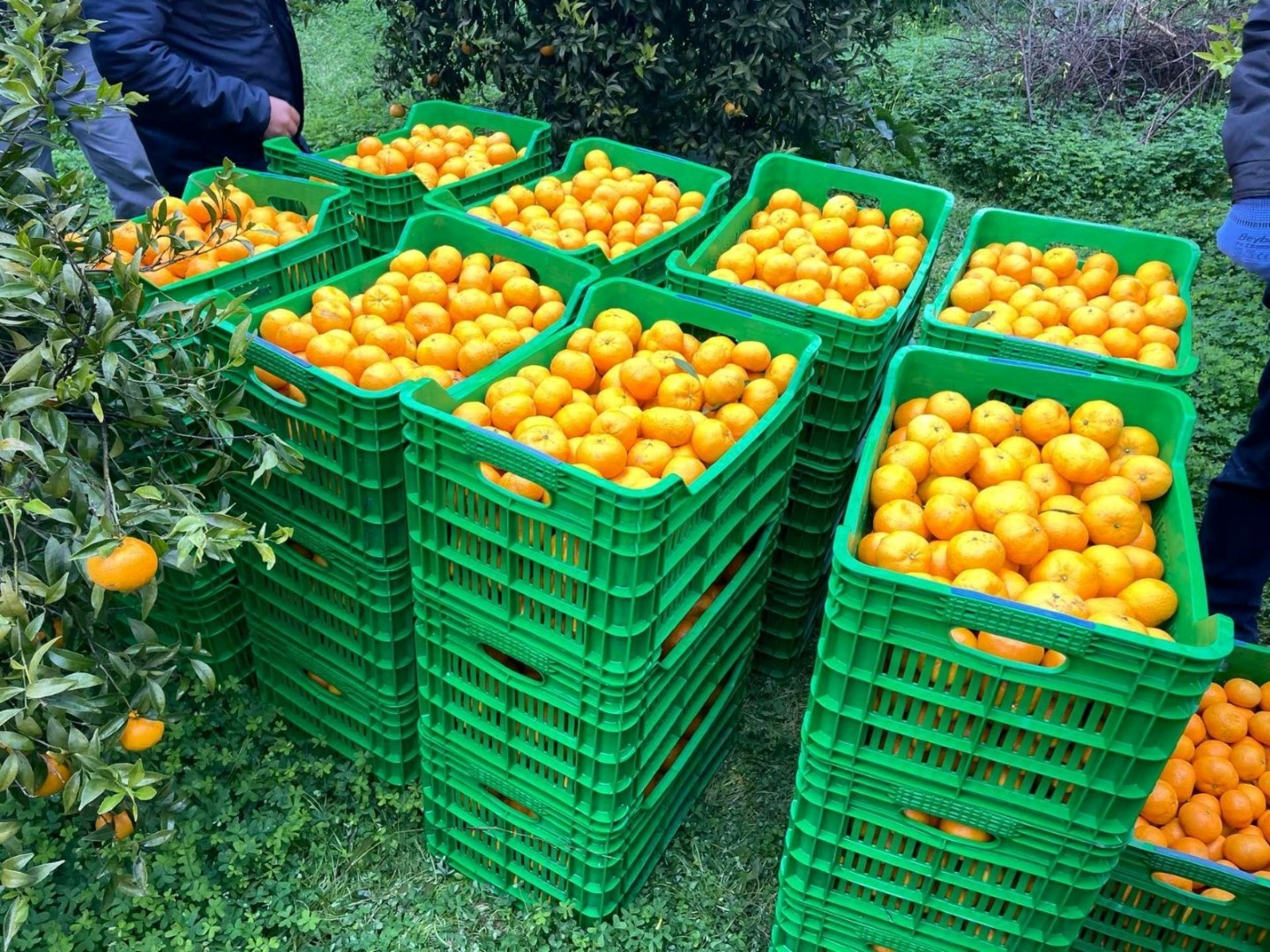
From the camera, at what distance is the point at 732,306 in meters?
2.85

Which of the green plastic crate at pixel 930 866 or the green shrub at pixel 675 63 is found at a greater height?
the green shrub at pixel 675 63

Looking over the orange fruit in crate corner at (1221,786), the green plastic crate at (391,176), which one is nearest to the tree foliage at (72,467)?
the green plastic crate at (391,176)

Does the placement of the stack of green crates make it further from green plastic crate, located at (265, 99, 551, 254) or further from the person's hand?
the person's hand

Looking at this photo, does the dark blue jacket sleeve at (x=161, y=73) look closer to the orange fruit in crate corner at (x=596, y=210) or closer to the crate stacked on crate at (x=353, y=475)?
the orange fruit in crate corner at (x=596, y=210)

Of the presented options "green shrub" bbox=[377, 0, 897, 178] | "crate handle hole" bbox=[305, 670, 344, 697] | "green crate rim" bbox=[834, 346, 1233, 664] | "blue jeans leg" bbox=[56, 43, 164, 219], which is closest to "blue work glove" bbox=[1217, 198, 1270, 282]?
"green crate rim" bbox=[834, 346, 1233, 664]

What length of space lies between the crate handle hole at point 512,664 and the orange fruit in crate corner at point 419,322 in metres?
0.67

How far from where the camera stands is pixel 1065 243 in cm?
340

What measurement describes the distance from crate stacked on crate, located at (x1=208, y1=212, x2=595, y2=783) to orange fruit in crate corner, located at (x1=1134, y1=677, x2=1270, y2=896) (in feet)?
6.35

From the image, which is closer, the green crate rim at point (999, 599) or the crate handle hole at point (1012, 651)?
the green crate rim at point (999, 599)

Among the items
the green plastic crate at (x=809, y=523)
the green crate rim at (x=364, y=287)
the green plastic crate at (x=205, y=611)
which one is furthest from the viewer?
the green plastic crate at (x=809, y=523)

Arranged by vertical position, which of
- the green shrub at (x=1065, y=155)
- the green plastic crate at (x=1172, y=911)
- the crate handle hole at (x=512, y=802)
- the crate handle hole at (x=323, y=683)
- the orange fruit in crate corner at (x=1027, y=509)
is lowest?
the crate handle hole at (x=323, y=683)

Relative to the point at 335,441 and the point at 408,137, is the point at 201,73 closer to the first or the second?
the point at 408,137

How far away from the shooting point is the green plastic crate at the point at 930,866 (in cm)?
192

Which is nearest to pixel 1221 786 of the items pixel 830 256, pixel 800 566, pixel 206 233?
pixel 800 566
